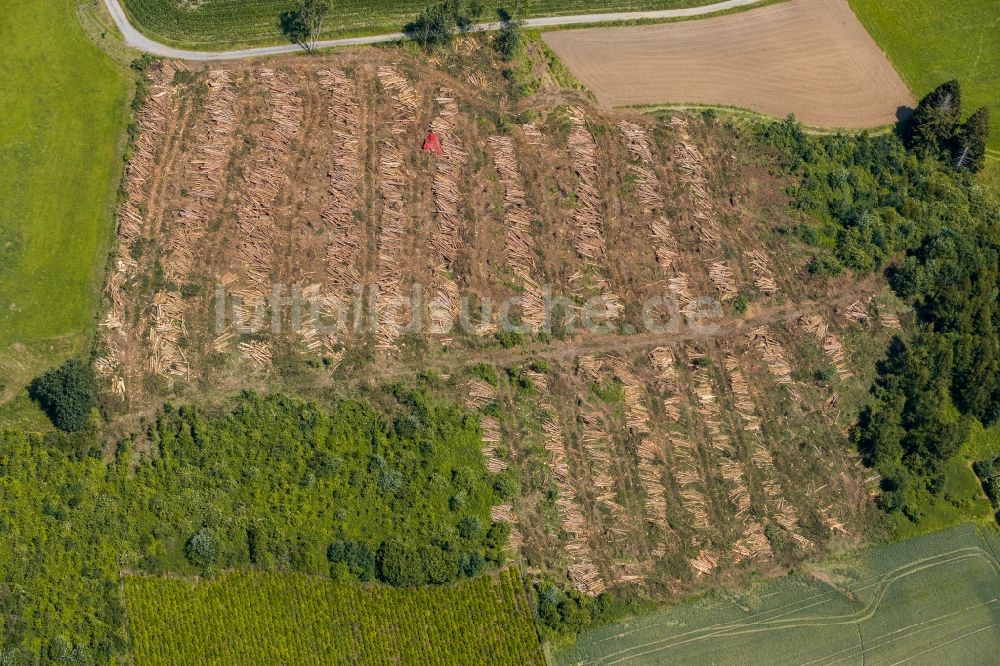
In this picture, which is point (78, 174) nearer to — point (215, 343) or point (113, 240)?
point (113, 240)

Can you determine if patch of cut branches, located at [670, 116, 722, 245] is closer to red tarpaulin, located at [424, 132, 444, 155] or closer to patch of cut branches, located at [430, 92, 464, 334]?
patch of cut branches, located at [430, 92, 464, 334]

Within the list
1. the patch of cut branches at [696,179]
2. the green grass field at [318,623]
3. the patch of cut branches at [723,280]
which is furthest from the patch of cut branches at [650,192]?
the green grass field at [318,623]

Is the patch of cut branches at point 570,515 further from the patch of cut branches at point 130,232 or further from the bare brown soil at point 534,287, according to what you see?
the patch of cut branches at point 130,232

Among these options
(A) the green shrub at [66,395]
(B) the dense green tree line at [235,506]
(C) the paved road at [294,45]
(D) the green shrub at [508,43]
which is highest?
(C) the paved road at [294,45]

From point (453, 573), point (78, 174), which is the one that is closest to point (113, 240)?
point (78, 174)

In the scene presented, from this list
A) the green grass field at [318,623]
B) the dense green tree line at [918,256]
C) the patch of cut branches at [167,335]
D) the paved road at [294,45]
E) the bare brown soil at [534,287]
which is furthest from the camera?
the paved road at [294,45]

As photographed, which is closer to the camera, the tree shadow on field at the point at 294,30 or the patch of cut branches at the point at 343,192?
the patch of cut branches at the point at 343,192

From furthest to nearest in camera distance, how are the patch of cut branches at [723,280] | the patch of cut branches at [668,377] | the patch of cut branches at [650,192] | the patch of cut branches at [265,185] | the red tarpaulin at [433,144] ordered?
the red tarpaulin at [433,144]
the patch of cut branches at [650,192]
the patch of cut branches at [723,280]
the patch of cut branches at [668,377]
the patch of cut branches at [265,185]

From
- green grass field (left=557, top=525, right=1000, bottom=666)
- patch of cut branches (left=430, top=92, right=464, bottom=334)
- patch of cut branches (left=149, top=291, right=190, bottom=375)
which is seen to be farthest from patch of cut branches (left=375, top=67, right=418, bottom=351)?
green grass field (left=557, top=525, right=1000, bottom=666)
